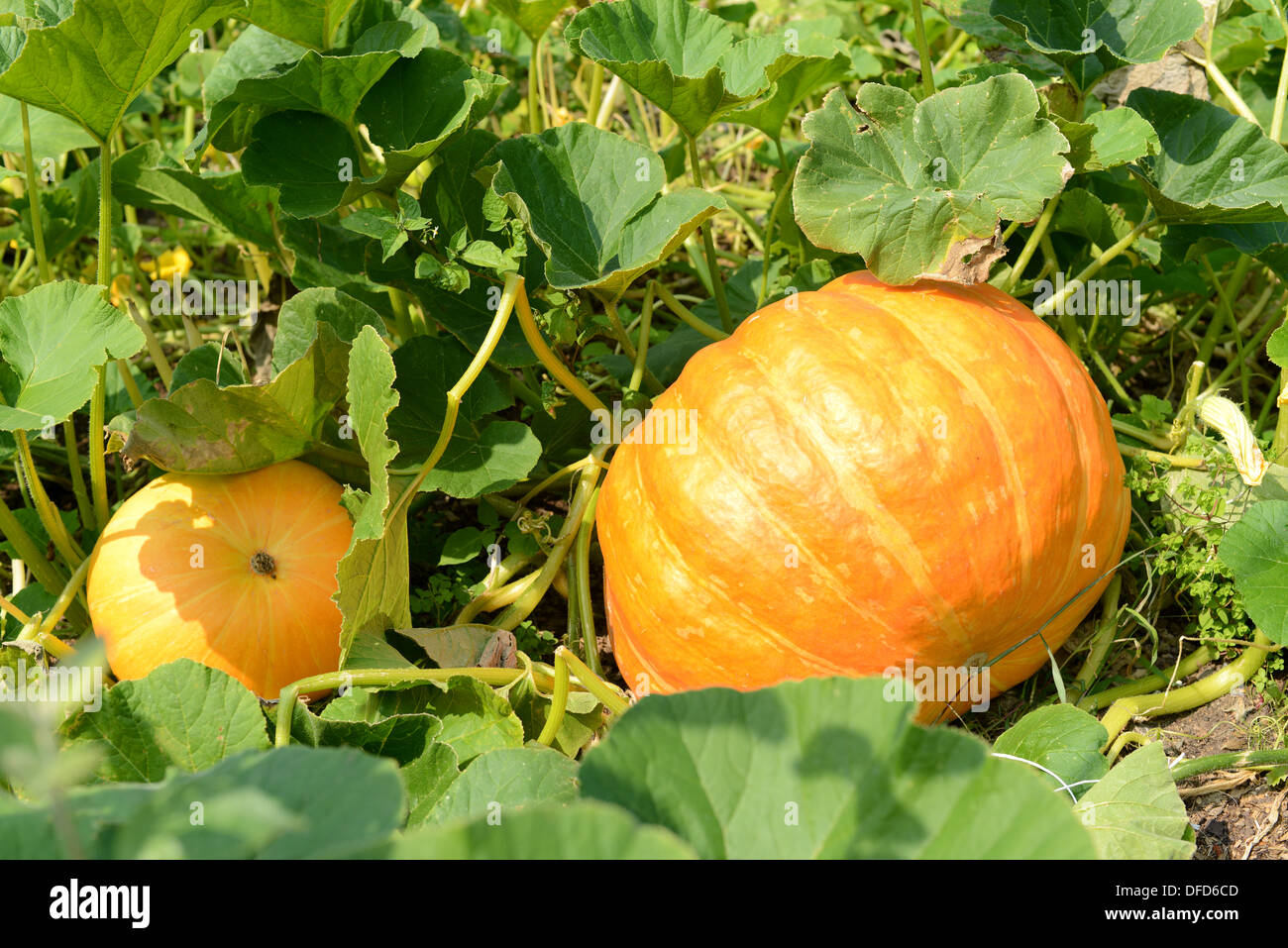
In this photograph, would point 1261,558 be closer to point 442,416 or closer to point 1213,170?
point 1213,170

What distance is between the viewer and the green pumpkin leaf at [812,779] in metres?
1.05

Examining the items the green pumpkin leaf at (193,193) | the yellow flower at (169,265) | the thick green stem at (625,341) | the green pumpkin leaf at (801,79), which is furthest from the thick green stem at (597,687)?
the yellow flower at (169,265)

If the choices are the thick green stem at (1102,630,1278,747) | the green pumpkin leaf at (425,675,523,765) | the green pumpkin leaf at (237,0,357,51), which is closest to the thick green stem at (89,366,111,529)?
the green pumpkin leaf at (237,0,357,51)

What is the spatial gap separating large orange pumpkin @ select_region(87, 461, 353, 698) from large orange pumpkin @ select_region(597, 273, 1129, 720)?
0.55 m

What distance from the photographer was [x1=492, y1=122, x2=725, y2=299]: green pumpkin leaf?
1858 millimetres

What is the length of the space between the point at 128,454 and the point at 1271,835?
1.92 metres

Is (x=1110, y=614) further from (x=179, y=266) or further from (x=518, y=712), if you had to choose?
(x=179, y=266)

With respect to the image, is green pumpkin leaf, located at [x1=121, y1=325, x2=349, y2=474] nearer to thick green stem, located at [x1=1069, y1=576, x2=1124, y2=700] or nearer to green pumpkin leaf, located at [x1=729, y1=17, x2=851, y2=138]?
green pumpkin leaf, located at [x1=729, y1=17, x2=851, y2=138]

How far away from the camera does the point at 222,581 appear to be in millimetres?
1842

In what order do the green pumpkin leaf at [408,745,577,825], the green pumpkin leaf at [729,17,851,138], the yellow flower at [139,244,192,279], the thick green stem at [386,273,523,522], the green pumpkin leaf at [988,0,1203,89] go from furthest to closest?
the yellow flower at [139,244,192,279]
the green pumpkin leaf at [729,17,851,138]
the green pumpkin leaf at [988,0,1203,89]
the thick green stem at [386,273,523,522]
the green pumpkin leaf at [408,745,577,825]

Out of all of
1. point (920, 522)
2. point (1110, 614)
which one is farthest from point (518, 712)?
point (1110, 614)

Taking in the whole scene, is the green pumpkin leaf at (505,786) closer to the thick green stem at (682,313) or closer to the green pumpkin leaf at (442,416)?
the green pumpkin leaf at (442,416)

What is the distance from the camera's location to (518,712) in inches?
68.2

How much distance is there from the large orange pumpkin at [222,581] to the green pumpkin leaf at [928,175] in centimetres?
103
